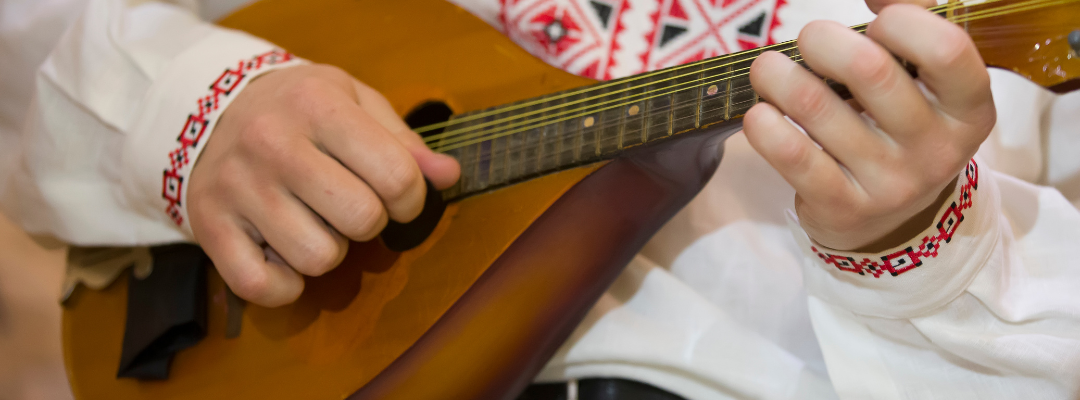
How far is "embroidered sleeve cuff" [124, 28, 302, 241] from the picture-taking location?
608 mm

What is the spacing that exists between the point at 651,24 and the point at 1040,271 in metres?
0.45

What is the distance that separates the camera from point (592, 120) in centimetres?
51

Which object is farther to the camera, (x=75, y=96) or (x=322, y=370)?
(x=75, y=96)

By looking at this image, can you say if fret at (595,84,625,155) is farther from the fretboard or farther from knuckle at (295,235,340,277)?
knuckle at (295,235,340,277)

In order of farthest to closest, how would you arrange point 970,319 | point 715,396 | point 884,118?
point 715,396 < point 970,319 < point 884,118

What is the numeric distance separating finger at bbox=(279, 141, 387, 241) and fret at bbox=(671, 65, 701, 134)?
0.27 m

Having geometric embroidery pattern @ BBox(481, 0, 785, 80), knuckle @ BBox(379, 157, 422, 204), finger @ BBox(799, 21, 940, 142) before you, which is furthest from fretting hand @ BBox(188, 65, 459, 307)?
finger @ BBox(799, 21, 940, 142)

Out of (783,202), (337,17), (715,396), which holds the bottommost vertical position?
(715,396)

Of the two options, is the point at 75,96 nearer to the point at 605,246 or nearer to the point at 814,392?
the point at 605,246

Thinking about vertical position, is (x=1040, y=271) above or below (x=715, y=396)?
above

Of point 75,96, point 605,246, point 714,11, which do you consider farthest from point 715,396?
point 75,96

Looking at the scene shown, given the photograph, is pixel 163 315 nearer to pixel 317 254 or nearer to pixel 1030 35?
pixel 317 254

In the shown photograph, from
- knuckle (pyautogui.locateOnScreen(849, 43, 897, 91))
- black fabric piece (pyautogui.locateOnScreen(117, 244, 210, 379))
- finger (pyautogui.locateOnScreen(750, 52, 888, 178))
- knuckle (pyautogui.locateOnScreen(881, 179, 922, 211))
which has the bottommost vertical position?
black fabric piece (pyautogui.locateOnScreen(117, 244, 210, 379))

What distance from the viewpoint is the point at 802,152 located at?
0.36 metres
